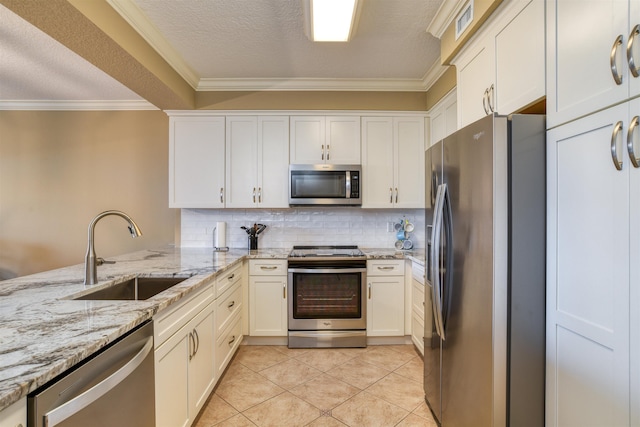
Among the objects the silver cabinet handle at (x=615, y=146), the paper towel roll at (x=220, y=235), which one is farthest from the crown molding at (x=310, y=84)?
the silver cabinet handle at (x=615, y=146)

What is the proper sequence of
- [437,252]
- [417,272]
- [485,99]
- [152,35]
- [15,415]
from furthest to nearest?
1. [417,272]
2. [152,35]
3. [485,99]
4. [437,252]
5. [15,415]

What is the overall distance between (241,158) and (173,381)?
2.23 metres

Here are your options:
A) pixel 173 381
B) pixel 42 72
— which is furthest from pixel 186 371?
pixel 42 72

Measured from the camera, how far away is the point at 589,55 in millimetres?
1023

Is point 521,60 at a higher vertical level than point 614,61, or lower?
higher

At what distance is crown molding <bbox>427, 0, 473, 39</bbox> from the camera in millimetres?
1895

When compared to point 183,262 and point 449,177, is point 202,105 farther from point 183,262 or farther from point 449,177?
point 449,177

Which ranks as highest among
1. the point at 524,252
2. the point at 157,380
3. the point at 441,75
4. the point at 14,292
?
the point at 441,75

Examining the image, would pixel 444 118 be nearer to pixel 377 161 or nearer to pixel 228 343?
pixel 377 161

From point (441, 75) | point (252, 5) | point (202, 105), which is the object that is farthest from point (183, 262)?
point (441, 75)

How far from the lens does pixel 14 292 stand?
148 cm

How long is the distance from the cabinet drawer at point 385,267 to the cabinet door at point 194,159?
1729mm

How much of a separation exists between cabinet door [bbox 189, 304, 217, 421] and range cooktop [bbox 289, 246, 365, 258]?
1092 mm

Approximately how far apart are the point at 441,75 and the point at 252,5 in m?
1.84
